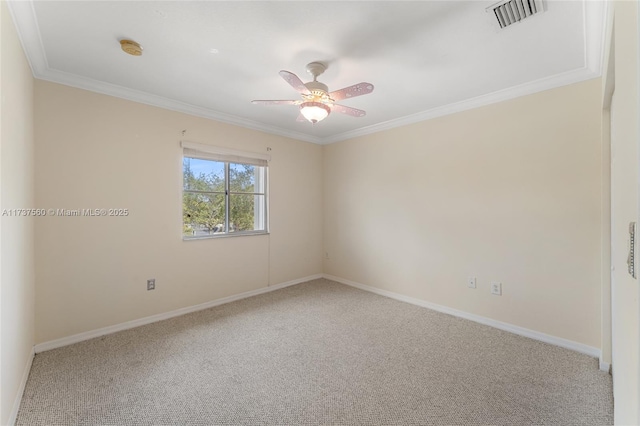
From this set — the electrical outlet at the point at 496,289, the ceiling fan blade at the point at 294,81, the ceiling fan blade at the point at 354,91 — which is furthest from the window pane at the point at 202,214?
the electrical outlet at the point at 496,289

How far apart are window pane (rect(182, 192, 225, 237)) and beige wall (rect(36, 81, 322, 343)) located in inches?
5.6

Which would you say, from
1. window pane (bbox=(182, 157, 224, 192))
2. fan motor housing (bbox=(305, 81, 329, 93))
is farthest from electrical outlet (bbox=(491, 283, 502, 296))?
window pane (bbox=(182, 157, 224, 192))

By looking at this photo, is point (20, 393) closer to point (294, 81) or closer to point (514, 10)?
point (294, 81)

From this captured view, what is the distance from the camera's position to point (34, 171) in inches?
94.3

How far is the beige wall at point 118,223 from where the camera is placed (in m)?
2.49

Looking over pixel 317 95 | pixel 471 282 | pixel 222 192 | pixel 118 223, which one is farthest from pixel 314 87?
pixel 471 282

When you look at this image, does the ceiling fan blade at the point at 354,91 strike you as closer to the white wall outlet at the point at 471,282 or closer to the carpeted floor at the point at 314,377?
the carpeted floor at the point at 314,377

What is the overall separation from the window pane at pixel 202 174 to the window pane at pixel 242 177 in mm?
145

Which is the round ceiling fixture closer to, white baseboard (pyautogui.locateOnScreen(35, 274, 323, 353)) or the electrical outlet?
white baseboard (pyautogui.locateOnScreen(35, 274, 323, 353))

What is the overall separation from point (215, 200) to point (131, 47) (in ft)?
6.35

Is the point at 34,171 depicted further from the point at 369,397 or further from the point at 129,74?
the point at 369,397

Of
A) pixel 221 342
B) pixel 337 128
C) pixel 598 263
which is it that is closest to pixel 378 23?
pixel 337 128

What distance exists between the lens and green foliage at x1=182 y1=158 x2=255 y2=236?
3.42 meters

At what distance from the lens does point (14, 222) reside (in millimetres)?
1789
